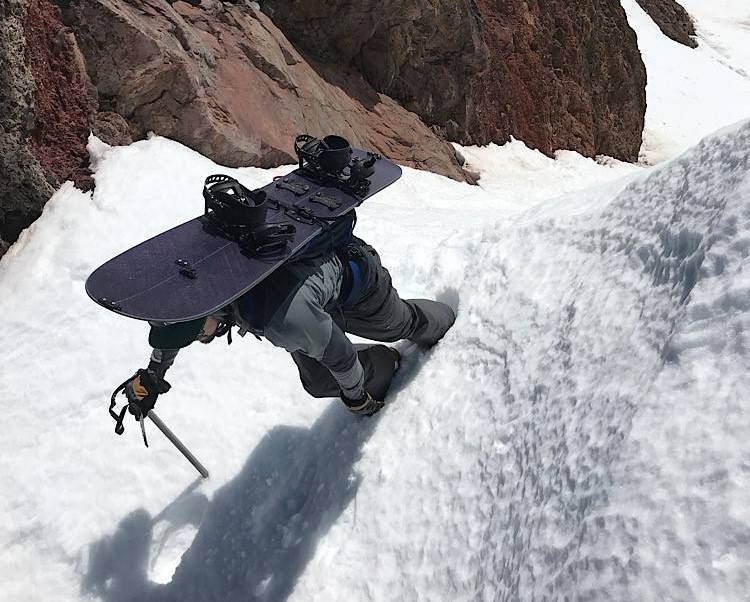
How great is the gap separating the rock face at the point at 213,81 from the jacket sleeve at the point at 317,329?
5145 mm

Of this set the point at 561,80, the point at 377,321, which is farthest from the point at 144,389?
the point at 561,80

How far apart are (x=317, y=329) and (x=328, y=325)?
0.10 m

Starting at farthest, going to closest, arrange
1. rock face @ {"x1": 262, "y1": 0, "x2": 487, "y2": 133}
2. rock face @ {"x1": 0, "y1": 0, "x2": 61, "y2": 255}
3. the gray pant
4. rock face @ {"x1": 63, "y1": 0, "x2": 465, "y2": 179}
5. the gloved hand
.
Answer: rock face @ {"x1": 262, "y1": 0, "x2": 487, "y2": 133} < rock face @ {"x1": 63, "y1": 0, "x2": 465, "y2": 179} < rock face @ {"x1": 0, "y1": 0, "x2": 61, "y2": 255} < the gray pant < the gloved hand

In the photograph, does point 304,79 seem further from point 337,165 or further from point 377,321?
point 377,321

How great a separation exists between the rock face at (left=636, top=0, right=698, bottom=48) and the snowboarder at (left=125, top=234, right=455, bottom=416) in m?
34.9

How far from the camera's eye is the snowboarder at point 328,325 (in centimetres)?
333

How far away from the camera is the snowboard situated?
3053 millimetres

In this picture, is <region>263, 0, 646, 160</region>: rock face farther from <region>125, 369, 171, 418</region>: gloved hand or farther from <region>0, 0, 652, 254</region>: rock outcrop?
<region>125, 369, 171, 418</region>: gloved hand

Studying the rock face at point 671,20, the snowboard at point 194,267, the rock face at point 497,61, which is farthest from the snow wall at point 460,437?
the rock face at point 671,20

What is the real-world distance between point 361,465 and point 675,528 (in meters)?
2.20

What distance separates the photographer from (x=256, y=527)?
13.2ft

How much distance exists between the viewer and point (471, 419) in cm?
366

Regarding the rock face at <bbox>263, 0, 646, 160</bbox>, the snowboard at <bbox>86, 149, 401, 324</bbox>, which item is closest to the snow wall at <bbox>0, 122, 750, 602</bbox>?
the snowboard at <bbox>86, 149, 401, 324</bbox>

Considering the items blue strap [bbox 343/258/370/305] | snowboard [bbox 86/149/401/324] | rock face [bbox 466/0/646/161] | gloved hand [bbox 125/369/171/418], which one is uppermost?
snowboard [bbox 86/149/401/324]
